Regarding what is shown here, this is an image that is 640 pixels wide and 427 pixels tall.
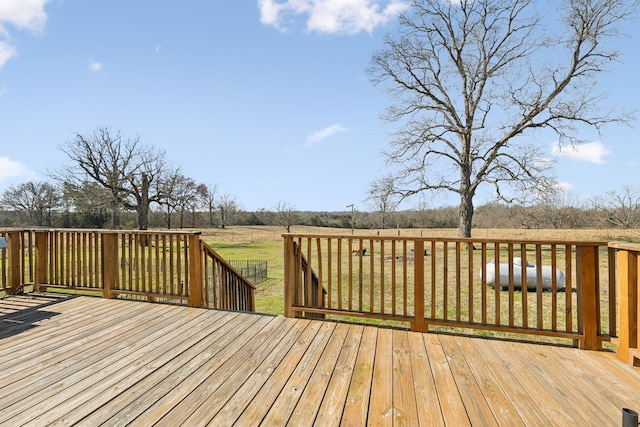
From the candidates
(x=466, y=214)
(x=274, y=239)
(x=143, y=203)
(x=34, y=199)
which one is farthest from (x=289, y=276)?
(x=34, y=199)

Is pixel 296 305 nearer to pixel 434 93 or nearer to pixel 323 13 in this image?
pixel 323 13

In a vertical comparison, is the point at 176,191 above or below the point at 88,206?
above

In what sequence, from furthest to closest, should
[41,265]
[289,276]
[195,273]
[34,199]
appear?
[34,199]
[41,265]
[195,273]
[289,276]

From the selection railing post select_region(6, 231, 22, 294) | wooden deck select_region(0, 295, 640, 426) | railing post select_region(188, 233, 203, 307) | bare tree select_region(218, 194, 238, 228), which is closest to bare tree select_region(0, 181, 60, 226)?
bare tree select_region(218, 194, 238, 228)

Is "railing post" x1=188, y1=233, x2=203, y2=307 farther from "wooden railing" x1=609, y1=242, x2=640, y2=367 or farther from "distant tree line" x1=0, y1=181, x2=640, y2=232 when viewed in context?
"distant tree line" x1=0, y1=181, x2=640, y2=232

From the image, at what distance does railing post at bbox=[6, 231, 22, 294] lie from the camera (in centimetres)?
420

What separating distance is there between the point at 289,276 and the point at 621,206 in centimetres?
2549

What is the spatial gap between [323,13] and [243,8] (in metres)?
2.09

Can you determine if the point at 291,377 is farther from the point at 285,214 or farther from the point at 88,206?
the point at 285,214

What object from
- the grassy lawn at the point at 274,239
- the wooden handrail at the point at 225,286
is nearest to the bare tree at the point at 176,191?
the grassy lawn at the point at 274,239

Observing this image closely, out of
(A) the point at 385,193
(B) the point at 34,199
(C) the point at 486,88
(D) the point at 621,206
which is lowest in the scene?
(D) the point at 621,206

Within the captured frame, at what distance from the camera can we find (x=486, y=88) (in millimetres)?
13273

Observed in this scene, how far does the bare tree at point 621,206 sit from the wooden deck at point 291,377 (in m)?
23.4

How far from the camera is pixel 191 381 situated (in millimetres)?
1930
